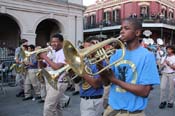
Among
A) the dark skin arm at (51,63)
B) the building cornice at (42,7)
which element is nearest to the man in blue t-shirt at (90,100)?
the dark skin arm at (51,63)

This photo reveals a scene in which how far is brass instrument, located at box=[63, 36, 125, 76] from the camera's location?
2.70m

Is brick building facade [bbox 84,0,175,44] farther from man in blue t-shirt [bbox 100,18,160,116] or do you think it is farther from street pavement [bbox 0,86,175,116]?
man in blue t-shirt [bbox 100,18,160,116]

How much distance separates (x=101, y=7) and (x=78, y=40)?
18604 millimetres

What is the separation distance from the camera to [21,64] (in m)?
7.65

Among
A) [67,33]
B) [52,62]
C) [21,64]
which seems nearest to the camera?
[52,62]

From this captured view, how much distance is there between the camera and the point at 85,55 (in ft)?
8.99

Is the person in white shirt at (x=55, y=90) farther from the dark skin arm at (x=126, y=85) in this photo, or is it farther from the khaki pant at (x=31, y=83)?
the khaki pant at (x=31, y=83)

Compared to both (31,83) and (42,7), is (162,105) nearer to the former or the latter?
(31,83)

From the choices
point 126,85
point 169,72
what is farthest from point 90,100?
point 169,72

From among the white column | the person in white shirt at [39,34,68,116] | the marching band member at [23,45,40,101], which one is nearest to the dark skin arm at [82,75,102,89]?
the person in white shirt at [39,34,68,116]

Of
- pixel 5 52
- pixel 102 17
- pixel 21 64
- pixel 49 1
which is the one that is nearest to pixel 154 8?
pixel 102 17

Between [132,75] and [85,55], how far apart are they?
48 centimetres

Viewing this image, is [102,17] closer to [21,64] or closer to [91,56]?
[21,64]

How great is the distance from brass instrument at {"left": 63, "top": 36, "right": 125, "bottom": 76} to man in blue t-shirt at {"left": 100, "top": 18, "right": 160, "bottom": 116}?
86 mm
